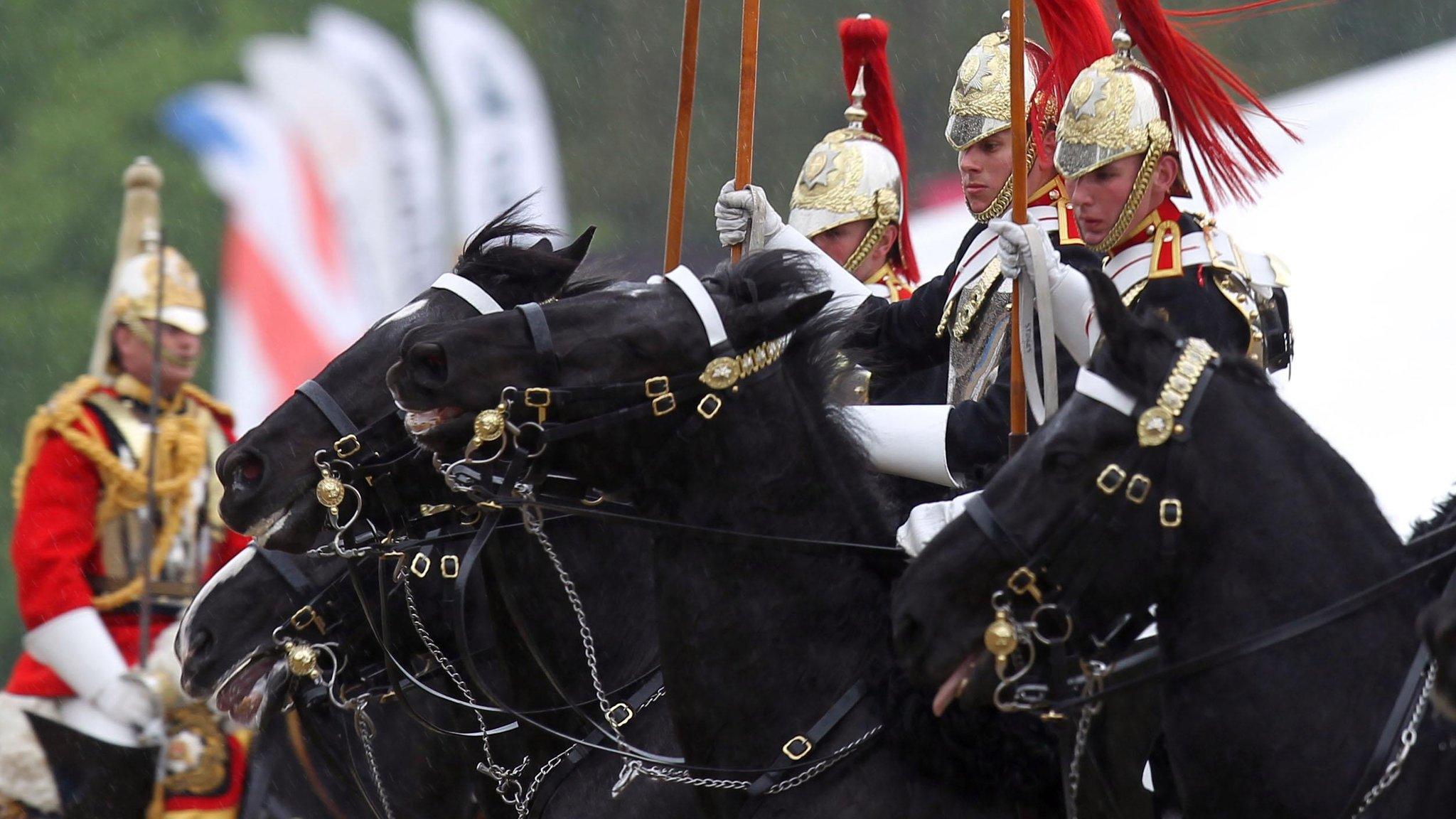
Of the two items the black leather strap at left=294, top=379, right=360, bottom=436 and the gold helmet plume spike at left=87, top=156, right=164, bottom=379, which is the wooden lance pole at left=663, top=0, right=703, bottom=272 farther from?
the gold helmet plume spike at left=87, top=156, right=164, bottom=379

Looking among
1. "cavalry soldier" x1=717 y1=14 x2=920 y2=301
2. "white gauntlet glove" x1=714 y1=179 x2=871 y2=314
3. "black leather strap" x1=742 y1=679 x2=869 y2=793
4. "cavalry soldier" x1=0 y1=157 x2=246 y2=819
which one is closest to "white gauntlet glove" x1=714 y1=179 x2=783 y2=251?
"white gauntlet glove" x1=714 y1=179 x2=871 y2=314

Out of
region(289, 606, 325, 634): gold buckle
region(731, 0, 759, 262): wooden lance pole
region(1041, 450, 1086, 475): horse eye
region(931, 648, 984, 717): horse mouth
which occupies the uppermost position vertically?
region(731, 0, 759, 262): wooden lance pole

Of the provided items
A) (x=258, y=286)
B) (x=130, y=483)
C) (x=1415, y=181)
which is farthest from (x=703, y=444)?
(x=258, y=286)

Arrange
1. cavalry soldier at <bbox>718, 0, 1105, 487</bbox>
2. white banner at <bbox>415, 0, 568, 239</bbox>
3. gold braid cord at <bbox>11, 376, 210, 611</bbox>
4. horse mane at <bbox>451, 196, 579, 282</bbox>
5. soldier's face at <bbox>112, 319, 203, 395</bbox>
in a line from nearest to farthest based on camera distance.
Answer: cavalry soldier at <bbox>718, 0, 1105, 487</bbox> → horse mane at <bbox>451, 196, 579, 282</bbox> → gold braid cord at <bbox>11, 376, 210, 611</bbox> → soldier's face at <bbox>112, 319, 203, 395</bbox> → white banner at <bbox>415, 0, 568, 239</bbox>

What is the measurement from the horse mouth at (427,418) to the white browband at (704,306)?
0.47 m

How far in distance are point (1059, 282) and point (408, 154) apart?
11.2 metres

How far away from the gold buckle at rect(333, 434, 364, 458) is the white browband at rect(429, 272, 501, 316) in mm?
381

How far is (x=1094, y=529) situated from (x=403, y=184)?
38.9 feet

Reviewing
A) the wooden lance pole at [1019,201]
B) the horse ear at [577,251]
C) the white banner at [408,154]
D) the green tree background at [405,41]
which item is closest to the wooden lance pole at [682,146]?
the horse ear at [577,251]

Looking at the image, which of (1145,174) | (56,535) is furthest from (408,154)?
(1145,174)

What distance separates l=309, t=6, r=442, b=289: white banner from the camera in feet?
47.8

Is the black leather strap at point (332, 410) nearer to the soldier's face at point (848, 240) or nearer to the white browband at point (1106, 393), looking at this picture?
the white browband at point (1106, 393)

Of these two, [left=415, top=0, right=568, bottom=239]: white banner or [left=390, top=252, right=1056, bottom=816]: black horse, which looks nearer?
[left=390, top=252, right=1056, bottom=816]: black horse

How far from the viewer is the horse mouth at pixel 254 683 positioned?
5461mm
